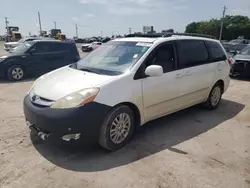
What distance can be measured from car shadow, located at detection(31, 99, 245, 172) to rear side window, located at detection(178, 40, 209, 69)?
1.17 metres

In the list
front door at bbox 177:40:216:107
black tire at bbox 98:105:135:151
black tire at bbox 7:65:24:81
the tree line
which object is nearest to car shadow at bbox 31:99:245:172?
black tire at bbox 98:105:135:151

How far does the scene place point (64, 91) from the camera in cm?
338

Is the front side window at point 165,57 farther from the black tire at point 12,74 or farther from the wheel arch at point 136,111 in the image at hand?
the black tire at point 12,74

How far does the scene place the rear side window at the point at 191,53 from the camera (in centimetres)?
462

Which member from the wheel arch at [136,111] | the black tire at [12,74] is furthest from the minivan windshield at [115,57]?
the black tire at [12,74]

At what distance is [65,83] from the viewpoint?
3602 millimetres

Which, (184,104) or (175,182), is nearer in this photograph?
(175,182)

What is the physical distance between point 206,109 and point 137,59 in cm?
275

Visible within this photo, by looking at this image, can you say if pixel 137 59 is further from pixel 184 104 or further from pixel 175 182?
pixel 175 182

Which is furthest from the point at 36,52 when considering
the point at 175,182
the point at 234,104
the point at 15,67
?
the point at 175,182

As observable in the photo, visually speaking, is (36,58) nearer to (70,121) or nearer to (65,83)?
(65,83)

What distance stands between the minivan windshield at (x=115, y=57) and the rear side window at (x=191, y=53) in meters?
0.83

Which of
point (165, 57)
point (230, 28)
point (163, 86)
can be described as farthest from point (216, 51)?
point (230, 28)

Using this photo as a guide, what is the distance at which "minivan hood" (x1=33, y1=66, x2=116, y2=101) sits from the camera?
11.1 ft
